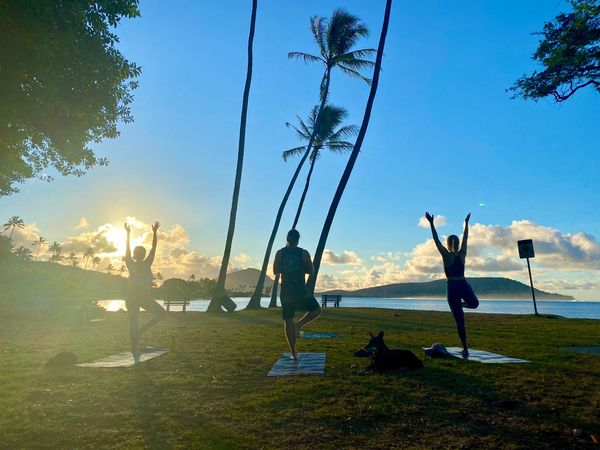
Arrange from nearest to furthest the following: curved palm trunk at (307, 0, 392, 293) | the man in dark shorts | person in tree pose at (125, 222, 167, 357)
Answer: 1. the man in dark shorts
2. person in tree pose at (125, 222, 167, 357)
3. curved palm trunk at (307, 0, 392, 293)

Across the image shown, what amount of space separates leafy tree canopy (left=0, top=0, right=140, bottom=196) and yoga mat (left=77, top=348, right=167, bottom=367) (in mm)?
5560

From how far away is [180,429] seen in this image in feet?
13.1

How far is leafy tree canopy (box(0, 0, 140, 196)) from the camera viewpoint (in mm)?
8625

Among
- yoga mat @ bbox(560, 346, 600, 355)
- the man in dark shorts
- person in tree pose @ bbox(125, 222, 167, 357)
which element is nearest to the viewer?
the man in dark shorts

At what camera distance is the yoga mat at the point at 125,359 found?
7.45m

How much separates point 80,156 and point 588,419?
13305mm

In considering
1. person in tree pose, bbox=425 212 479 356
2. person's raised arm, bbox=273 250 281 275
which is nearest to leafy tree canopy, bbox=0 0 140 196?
person's raised arm, bbox=273 250 281 275

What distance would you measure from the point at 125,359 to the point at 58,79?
253 inches

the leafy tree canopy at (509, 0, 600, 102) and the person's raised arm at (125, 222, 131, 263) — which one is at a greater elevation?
the leafy tree canopy at (509, 0, 600, 102)

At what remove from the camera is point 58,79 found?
9922 millimetres

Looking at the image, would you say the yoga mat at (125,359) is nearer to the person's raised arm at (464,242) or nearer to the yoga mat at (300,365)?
the yoga mat at (300,365)

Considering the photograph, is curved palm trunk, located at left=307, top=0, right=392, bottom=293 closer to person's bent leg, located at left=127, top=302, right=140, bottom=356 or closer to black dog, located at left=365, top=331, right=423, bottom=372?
person's bent leg, located at left=127, top=302, right=140, bottom=356

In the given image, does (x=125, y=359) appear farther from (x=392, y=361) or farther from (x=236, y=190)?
(x=236, y=190)

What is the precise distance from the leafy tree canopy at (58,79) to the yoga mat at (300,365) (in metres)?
7.45
